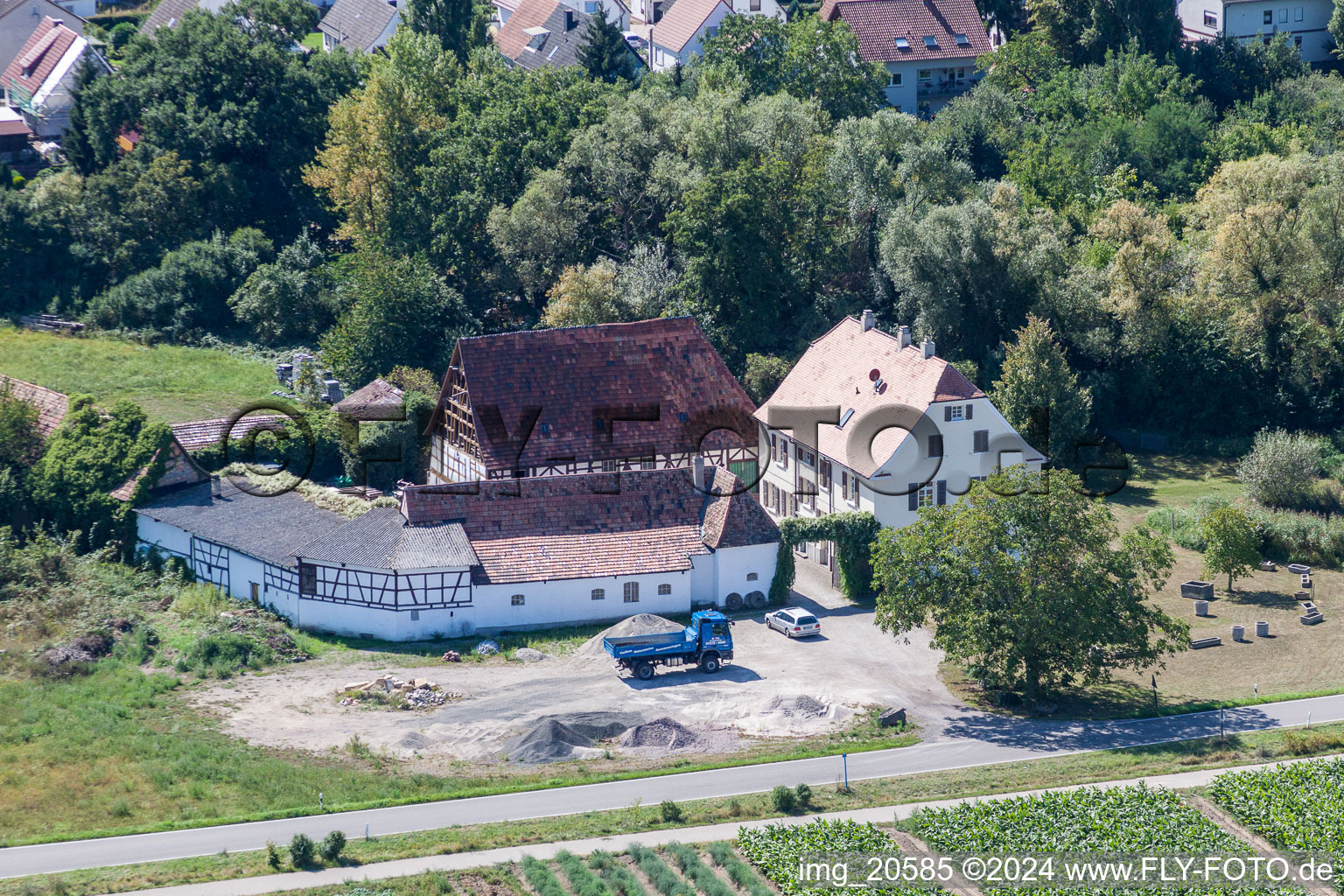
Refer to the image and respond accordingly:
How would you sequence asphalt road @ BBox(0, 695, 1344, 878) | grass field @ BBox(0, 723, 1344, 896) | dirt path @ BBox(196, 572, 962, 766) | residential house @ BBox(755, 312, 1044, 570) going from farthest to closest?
residential house @ BBox(755, 312, 1044, 570) → dirt path @ BBox(196, 572, 962, 766) → asphalt road @ BBox(0, 695, 1344, 878) → grass field @ BBox(0, 723, 1344, 896)

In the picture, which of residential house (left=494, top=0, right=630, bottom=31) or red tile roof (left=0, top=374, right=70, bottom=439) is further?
residential house (left=494, top=0, right=630, bottom=31)

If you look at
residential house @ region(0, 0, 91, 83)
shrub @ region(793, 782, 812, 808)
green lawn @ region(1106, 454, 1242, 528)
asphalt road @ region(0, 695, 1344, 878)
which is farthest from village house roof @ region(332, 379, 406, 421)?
residential house @ region(0, 0, 91, 83)

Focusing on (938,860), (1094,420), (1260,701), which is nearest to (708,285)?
(1094,420)

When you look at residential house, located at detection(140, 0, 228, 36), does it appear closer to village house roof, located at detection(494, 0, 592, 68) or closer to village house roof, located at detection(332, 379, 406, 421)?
village house roof, located at detection(494, 0, 592, 68)

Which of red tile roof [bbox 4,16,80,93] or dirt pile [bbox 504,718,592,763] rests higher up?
red tile roof [bbox 4,16,80,93]

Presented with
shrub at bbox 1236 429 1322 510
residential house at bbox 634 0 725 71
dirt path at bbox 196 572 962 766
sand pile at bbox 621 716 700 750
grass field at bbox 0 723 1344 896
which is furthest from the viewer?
residential house at bbox 634 0 725 71

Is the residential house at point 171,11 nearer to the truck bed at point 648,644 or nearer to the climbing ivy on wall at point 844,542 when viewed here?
the climbing ivy on wall at point 844,542

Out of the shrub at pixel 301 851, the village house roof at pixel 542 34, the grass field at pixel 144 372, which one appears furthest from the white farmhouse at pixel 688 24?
the shrub at pixel 301 851

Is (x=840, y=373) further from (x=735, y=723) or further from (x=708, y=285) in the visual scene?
(x=735, y=723)

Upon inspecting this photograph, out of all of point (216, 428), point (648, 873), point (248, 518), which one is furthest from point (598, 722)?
point (216, 428)
